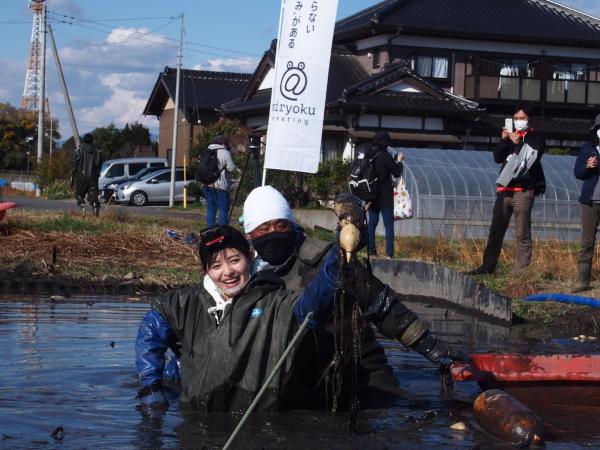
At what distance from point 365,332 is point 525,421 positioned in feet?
3.65

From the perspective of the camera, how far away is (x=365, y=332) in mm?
6305

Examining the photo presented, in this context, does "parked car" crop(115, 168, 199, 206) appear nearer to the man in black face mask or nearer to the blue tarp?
the blue tarp

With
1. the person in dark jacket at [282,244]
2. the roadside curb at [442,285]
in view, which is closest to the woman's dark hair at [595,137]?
the roadside curb at [442,285]

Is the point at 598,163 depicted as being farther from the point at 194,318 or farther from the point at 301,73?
the point at 194,318

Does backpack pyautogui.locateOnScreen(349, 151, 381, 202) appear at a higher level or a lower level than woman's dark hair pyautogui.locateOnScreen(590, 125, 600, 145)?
lower

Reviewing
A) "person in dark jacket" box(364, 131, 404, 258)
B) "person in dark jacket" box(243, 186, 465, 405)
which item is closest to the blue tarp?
"person in dark jacket" box(364, 131, 404, 258)

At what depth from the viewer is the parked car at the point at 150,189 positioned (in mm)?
38062

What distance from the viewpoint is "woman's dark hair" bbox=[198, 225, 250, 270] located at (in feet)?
18.2

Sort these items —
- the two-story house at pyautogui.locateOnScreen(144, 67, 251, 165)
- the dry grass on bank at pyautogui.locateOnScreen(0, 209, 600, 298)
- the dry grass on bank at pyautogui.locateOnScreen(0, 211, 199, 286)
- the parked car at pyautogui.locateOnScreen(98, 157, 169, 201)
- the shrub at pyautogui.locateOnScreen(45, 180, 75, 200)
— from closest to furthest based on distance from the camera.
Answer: the dry grass on bank at pyautogui.locateOnScreen(0, 209, 600, 298), the dry grass on bank at pyautogui.locateOnScreen(0, 211, 199, 286), the shrub at pyautogui.locateOnScreen(45, 180, 75, 200), the parked car at pyautogui.locateOnScreen(98, 157, 169, 201), the two-story house at pyautogui.locateOnScreen(144, 67, 251, 165)

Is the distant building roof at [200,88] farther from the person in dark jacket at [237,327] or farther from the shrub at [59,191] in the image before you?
the person in dark jacket at [237,327]

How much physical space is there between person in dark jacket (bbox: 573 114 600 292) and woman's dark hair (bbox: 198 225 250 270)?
6.60 m

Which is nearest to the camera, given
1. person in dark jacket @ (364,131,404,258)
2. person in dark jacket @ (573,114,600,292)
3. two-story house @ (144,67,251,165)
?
person in dark jacket @ (573,114,600,292)

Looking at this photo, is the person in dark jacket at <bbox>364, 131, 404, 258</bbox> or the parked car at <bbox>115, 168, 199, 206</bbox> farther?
the parked car at <bbox>115, 168, 199, 206</bbox>

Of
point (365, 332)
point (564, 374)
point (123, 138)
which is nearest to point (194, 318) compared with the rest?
point (365, 332)
